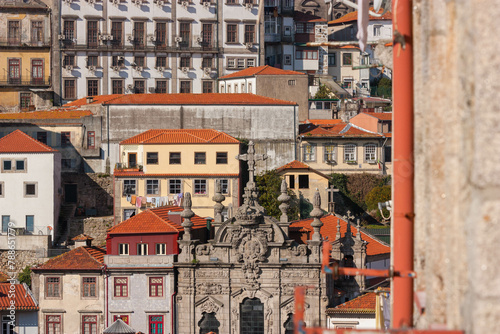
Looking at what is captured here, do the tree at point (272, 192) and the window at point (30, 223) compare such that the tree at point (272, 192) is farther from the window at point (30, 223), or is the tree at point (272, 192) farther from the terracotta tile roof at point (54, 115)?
the terracotta tile roof at point (54, 115)

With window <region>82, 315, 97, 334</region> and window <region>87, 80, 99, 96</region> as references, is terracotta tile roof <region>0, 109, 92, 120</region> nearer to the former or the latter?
window <region>87, 80, 99, 96</region>

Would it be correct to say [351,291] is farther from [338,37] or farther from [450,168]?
[338,37]

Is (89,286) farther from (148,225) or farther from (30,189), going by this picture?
(30,189)

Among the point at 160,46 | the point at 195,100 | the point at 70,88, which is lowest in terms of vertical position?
the point at 195,100

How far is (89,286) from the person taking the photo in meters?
52.5

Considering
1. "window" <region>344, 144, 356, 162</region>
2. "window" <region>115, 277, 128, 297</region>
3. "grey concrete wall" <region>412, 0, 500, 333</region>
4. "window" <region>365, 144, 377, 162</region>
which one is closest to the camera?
"grey concrete wall" <region>412, 0, 500, 333</region>

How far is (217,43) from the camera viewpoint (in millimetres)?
96500

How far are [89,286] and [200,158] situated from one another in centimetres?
1885

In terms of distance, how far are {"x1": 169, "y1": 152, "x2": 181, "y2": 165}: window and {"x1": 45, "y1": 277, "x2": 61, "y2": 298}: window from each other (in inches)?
723

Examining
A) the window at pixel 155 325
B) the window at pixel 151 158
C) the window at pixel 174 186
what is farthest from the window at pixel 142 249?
the window at pixel 151 158

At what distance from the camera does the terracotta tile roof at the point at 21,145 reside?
69000mm

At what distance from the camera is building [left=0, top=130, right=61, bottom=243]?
67.8 meters

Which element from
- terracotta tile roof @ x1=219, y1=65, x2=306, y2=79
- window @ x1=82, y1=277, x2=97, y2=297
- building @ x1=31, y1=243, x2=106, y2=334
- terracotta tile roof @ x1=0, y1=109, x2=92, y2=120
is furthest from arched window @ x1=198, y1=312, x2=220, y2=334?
terracotta tile roof @ x1=219, y1=65, x2=306, y2=79

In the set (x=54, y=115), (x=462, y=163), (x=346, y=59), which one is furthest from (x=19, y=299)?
(x=346, y=59)
